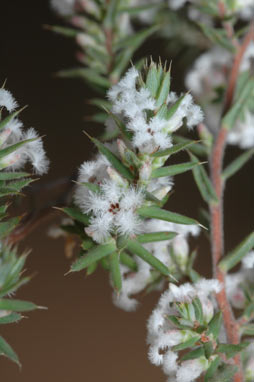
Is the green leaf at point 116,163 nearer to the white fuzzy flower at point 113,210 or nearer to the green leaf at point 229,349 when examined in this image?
the white fuzzy flower at point 113,210

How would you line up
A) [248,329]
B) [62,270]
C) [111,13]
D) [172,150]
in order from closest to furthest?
[172,150] < [248,329] < [111,13] < [62,270]

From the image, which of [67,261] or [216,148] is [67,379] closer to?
[67,261]

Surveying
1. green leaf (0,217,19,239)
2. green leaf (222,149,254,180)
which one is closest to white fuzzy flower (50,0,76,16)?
green leaf (222,149,254,180)

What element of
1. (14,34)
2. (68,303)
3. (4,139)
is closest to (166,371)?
→ (4,139)

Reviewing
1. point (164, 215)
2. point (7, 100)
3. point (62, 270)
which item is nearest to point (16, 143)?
point (7, 100)

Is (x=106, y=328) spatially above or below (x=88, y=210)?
below

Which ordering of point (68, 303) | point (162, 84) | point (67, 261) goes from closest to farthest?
1. point (162, 84)
2. point (68, 303)
3. point (67, 261)

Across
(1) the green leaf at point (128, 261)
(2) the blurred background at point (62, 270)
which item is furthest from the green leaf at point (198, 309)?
(2) the blurred background at point (62, 270)

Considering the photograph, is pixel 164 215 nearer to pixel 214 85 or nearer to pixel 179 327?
pixel 179 327
